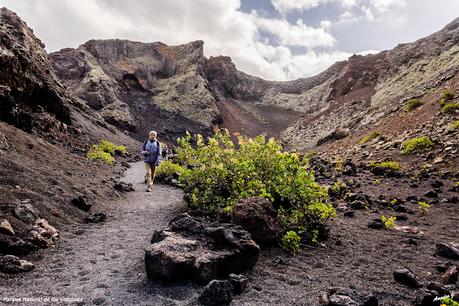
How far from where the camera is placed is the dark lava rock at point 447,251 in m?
5.53

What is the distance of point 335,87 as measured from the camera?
66438 mm

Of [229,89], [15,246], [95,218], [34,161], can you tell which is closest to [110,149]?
[34,161]

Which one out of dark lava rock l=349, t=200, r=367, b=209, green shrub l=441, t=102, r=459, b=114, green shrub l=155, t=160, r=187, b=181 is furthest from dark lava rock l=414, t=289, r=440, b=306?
green shrub l=441, t=102, r=459, b=114

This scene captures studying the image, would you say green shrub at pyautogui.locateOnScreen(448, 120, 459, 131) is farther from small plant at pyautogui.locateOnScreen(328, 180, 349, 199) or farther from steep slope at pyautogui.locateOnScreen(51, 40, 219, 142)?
steep slope at pyautogui.locateOnScreen(51, 40, 219, 142)

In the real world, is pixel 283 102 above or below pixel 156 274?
above

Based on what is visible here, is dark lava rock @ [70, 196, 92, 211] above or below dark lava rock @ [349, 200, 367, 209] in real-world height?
below

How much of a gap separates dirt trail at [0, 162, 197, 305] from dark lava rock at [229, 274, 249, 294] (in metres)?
0.53

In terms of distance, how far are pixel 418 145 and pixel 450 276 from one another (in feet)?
43.3

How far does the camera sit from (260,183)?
23.1ft

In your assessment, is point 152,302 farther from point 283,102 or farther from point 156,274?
point 283,102

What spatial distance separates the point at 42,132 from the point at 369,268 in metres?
16.4

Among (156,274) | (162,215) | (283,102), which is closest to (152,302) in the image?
(156,274)

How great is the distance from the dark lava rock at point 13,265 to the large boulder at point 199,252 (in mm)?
1707

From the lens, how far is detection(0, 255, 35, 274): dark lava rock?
14.3 ft
